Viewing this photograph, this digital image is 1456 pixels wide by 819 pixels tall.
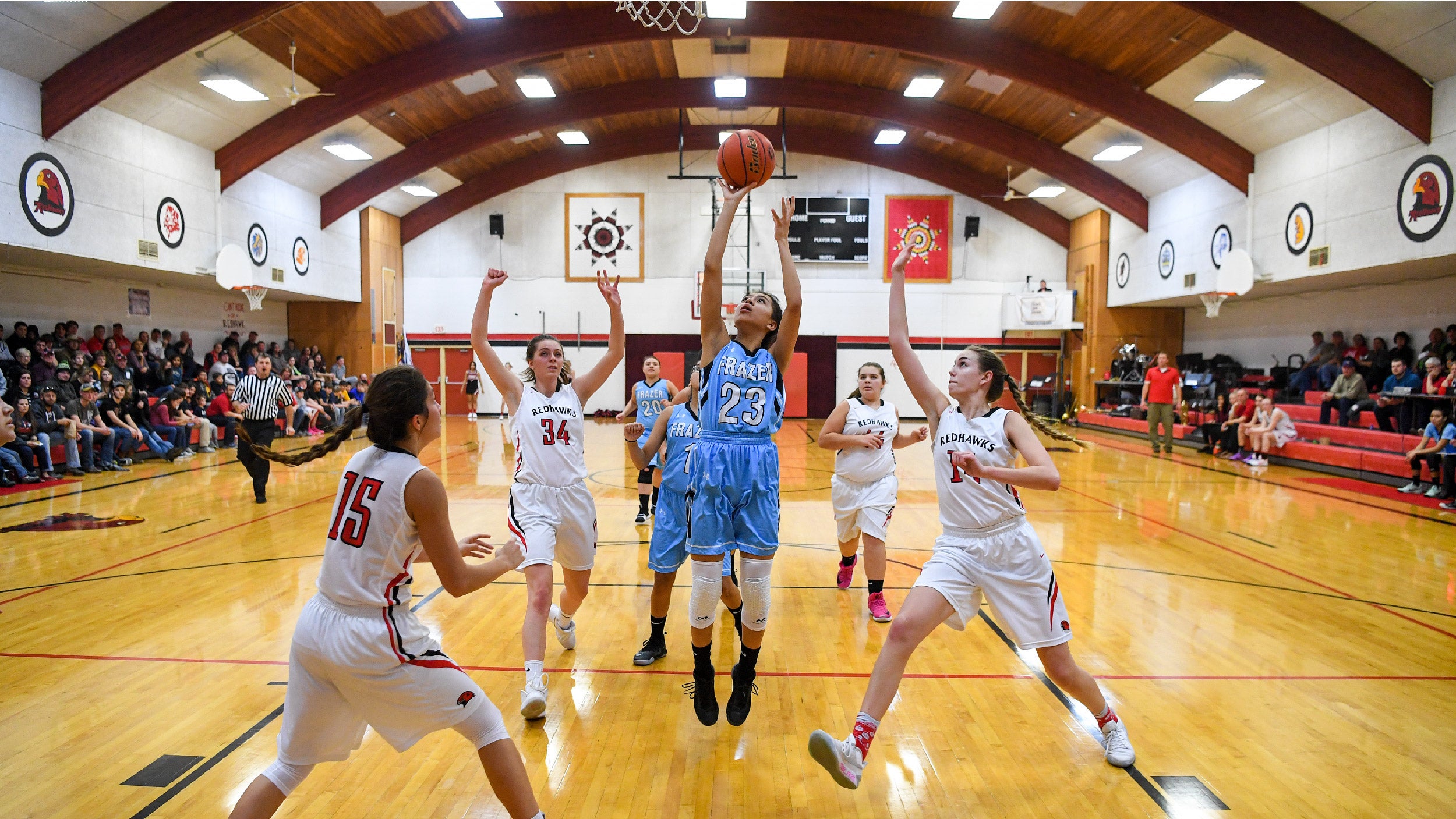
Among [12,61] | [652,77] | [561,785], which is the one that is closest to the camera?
[561,785]

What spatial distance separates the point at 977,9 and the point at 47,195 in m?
14.2

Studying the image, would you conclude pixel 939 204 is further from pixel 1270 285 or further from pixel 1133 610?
pixel 1133 610

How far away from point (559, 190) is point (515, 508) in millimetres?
20493

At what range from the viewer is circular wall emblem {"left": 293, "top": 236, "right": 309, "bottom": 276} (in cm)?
1805

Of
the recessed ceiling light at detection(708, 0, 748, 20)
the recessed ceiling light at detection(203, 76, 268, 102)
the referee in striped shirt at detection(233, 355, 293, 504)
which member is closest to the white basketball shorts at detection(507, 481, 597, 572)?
the referee in striped shirt at detection(233, 355, 293, 504)

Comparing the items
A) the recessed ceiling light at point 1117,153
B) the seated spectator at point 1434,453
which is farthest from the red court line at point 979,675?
the recessed ceiling light at point 1117,153

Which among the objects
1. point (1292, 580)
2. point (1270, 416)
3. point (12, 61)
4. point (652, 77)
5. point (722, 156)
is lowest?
point (1292, 580)

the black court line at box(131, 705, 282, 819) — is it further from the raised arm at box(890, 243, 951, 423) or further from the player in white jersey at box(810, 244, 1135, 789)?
the raised arm at box(890, 243, 951, 423)

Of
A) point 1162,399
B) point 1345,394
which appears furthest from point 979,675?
point 1345,394

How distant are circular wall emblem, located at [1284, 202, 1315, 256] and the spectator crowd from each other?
1624 centimetres

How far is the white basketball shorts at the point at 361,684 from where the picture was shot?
2.19 meters

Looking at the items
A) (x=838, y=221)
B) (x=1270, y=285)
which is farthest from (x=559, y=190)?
(x=1270, y=285)

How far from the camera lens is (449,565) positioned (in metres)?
2.26

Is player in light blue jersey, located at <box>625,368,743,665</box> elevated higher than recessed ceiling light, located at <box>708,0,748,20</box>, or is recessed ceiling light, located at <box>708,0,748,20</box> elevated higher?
recessed ceiling light, located at <box>708,0,748,20</box>
